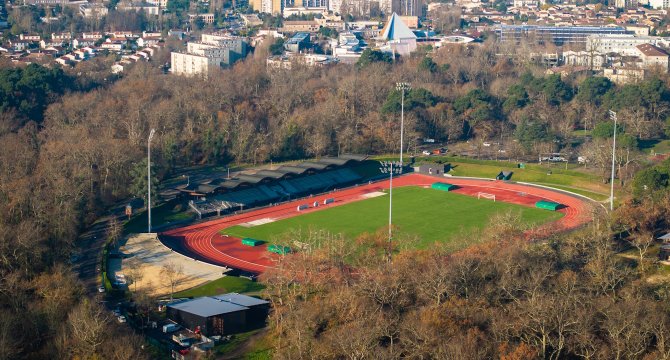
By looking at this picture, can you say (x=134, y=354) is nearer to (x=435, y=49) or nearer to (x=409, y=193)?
(x=409, y=193)

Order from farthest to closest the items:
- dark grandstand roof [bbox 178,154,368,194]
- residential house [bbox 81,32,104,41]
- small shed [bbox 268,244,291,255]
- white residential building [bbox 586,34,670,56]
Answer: residential house [bbox 81,32,104,41]
white residential building [bbox 586,34,670,56]
dark grandstand roof [bbox 178,154,368,194]
small shed [bbox 268,244,291,255]

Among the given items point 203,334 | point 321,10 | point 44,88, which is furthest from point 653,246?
point 321,10

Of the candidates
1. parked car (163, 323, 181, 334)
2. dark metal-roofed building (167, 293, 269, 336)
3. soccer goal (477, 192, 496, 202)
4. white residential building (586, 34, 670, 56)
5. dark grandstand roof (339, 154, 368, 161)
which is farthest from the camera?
white residential building (586, 34, 670, 56)

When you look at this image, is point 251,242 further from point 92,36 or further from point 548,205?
point 92,36

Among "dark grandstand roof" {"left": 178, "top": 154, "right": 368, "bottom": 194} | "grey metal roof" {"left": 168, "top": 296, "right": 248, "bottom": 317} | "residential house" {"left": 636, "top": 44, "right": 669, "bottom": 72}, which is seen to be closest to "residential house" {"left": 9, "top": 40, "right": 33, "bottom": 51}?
"dark grandstand roof" {"left": 178, "top": 154, "right": 368, "bottom": 194}

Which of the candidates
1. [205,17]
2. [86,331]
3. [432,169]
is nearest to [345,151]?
[432,169]

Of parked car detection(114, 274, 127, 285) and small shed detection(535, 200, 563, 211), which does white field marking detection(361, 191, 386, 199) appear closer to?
small shed detection(535, 200, 563, 211)
